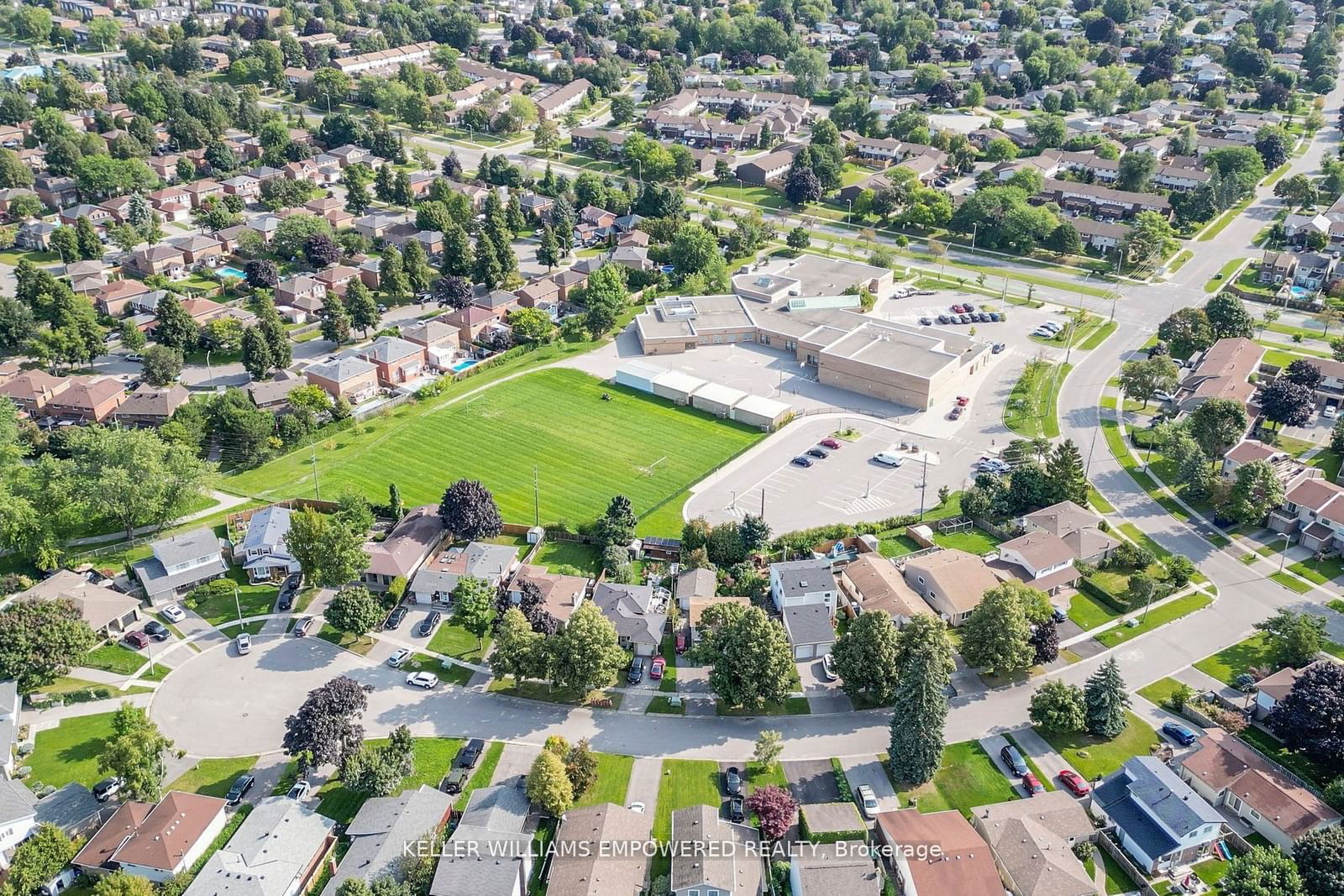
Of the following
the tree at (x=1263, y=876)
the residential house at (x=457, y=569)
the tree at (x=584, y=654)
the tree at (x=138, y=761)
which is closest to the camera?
the tree at (x=1263, y=876)

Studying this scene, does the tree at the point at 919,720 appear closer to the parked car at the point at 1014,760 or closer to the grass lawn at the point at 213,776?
the parked car at the point at 1014,760

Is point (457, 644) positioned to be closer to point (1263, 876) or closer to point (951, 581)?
point (951, 581)

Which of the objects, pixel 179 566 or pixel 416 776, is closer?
pixel 416 776

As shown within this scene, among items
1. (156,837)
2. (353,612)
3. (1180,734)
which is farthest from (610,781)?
(1180,734)

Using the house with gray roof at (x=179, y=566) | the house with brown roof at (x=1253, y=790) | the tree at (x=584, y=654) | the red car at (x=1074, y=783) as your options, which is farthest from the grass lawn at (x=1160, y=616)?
the house with gray roof at (x=179, y=566)

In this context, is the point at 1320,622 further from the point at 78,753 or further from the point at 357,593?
the point at 78,753

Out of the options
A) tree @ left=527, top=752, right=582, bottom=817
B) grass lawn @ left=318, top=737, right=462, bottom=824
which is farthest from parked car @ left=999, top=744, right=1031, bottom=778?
grass lawn @ left=318, top=737, right=462, bottom=824

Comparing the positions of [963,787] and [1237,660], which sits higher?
[1237,660]
